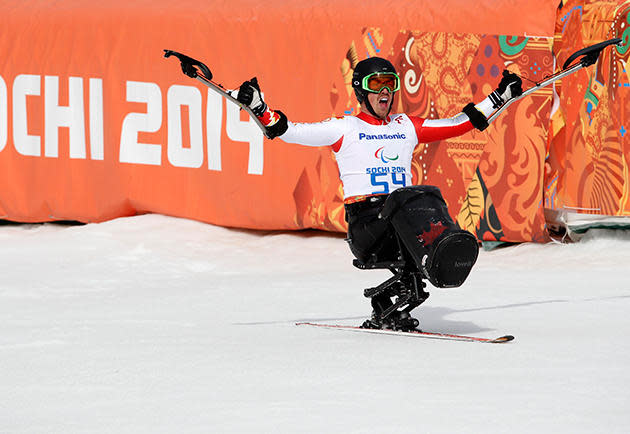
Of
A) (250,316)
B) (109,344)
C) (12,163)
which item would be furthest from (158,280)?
(12,163)

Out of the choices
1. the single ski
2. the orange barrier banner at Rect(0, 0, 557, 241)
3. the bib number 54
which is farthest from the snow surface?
the bib number 54

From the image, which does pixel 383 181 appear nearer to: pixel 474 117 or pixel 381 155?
pixel 381 155

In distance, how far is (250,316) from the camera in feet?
23.0

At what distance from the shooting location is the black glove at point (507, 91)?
6035mm

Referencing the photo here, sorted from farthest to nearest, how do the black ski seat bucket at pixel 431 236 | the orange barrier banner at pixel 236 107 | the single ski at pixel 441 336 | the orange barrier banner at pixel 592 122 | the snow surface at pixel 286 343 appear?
the orange barrier banner at pixel 236 107 → the orange barrier banner at pixel 592 122 → the single ski at pixel 441 336 → the black ski seat bucket at pixel 431 236 → the snow surface at pixel 286 343

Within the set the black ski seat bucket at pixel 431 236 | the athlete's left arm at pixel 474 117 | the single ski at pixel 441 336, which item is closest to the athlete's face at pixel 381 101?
the athlete's left arm at pixel 474 117

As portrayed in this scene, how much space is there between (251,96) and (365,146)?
70 cm

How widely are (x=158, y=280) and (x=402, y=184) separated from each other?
3.39 meters

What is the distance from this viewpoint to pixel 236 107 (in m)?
10.2

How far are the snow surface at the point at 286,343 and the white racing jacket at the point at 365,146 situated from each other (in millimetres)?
842

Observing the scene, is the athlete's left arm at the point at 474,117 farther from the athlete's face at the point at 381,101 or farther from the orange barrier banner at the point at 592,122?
the orange barrier banner at the point at 592,122

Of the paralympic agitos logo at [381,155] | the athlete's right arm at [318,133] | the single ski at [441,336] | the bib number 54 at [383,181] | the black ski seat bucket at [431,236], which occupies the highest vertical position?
the athlete's right arm at [318,133]

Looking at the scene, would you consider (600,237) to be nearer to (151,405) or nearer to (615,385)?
(615,385)

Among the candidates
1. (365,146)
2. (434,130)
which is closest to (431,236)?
(365,146)
